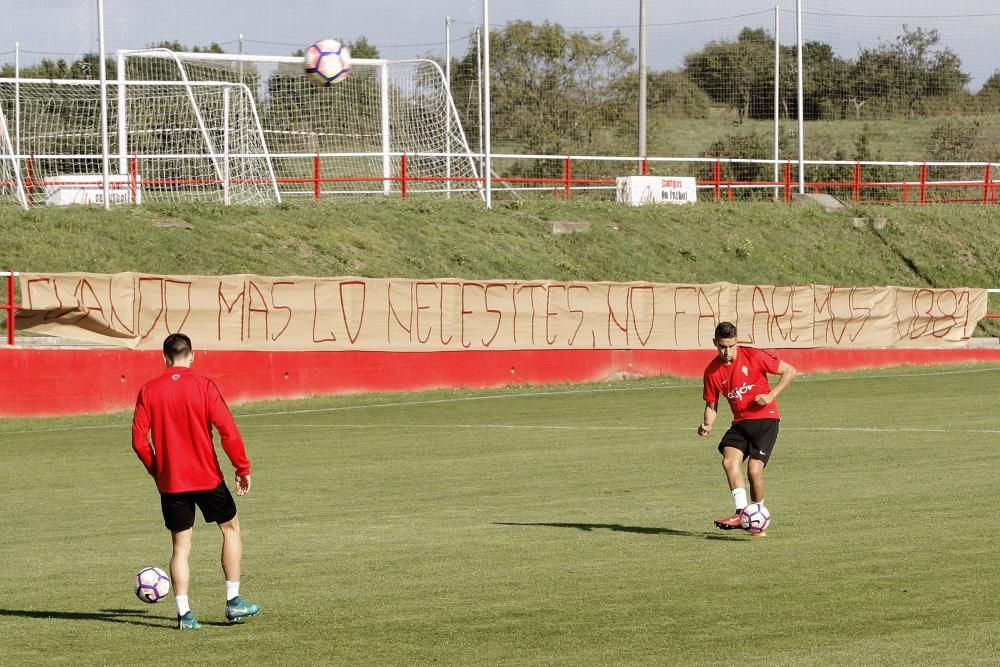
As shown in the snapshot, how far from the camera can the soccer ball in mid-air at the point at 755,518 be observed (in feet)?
37.7

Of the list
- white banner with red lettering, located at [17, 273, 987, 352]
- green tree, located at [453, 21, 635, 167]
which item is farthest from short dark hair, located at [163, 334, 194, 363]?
green tree, located at [453, 21, 635, 167]

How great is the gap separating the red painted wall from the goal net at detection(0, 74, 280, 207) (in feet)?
34.1

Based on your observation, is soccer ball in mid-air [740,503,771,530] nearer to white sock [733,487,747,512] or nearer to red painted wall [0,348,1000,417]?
white sock [733,487,747,512]

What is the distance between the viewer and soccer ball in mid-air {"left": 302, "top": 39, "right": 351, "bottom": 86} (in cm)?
3192

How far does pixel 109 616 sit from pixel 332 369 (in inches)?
709

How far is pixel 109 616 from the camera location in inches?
356

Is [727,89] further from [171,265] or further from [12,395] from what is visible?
[12,395]

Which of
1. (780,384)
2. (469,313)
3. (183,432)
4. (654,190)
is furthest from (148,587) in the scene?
(654,190)

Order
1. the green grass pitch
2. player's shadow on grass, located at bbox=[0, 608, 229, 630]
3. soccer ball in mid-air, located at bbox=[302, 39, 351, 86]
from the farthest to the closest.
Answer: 1. soccer ball in mid-air, located at bbox=[302, 39, 351, 86]
2. player's shadow on grass, located at bbox=[0, 608, 229, 630]
3. the green grass pitch

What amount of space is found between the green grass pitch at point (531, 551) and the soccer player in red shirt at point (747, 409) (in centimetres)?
48

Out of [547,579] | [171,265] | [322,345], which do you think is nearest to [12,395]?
[322,345]

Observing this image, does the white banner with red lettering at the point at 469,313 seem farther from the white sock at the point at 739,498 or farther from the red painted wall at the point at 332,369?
the white sock at the point at 739,498

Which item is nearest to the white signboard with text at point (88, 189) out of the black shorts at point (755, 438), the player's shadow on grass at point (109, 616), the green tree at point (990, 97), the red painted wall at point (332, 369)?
the red painted wall at point (332, 369)

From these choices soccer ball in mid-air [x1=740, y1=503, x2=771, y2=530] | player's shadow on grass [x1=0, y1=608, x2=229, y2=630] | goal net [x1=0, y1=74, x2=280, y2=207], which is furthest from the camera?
goal net [x1=0, y1=74, x2=280, y2=207]
